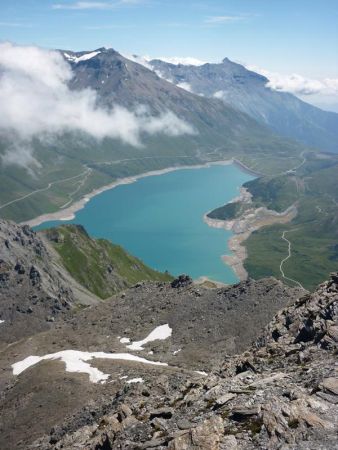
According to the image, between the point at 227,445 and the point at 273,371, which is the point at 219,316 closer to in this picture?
the point at 273,371

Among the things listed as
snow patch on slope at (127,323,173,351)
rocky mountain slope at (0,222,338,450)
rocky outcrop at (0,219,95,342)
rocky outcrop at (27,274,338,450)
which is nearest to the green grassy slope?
rocky outcrop at (0,219,95,342)

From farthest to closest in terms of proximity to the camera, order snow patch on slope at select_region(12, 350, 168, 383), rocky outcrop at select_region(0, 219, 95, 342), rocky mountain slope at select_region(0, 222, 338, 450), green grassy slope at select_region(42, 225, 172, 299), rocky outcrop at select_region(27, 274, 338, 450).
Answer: green grassy slope at select_region(42, 225, 172, 299), rocky outcrop at select_region(0, 219, 95, 342), snow patch on slope at select_region(12, 350, 168, 383), rocky mountain slope at select_region(0, 222, 338, 450), rocky outcrop at select_region(27, 274, 338, 450)

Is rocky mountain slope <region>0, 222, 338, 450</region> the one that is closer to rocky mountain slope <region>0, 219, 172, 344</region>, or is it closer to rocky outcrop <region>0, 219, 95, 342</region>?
rocky outcrop <region>0, 219, 95, 342</region>

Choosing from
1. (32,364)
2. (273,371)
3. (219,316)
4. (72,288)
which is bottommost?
(72,288)

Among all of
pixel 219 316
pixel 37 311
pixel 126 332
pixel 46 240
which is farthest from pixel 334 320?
pixel 46 240

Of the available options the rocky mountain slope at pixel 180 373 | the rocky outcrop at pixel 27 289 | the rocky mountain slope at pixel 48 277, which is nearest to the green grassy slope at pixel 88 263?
the rocky mountain slope at pixel 48 277

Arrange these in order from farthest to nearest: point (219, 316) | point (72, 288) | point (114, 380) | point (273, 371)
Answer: point (72, 288) → point (219, 316) → point (114, 380) → point (273, 371)

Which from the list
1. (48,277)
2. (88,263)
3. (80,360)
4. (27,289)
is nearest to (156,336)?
(80,360)
